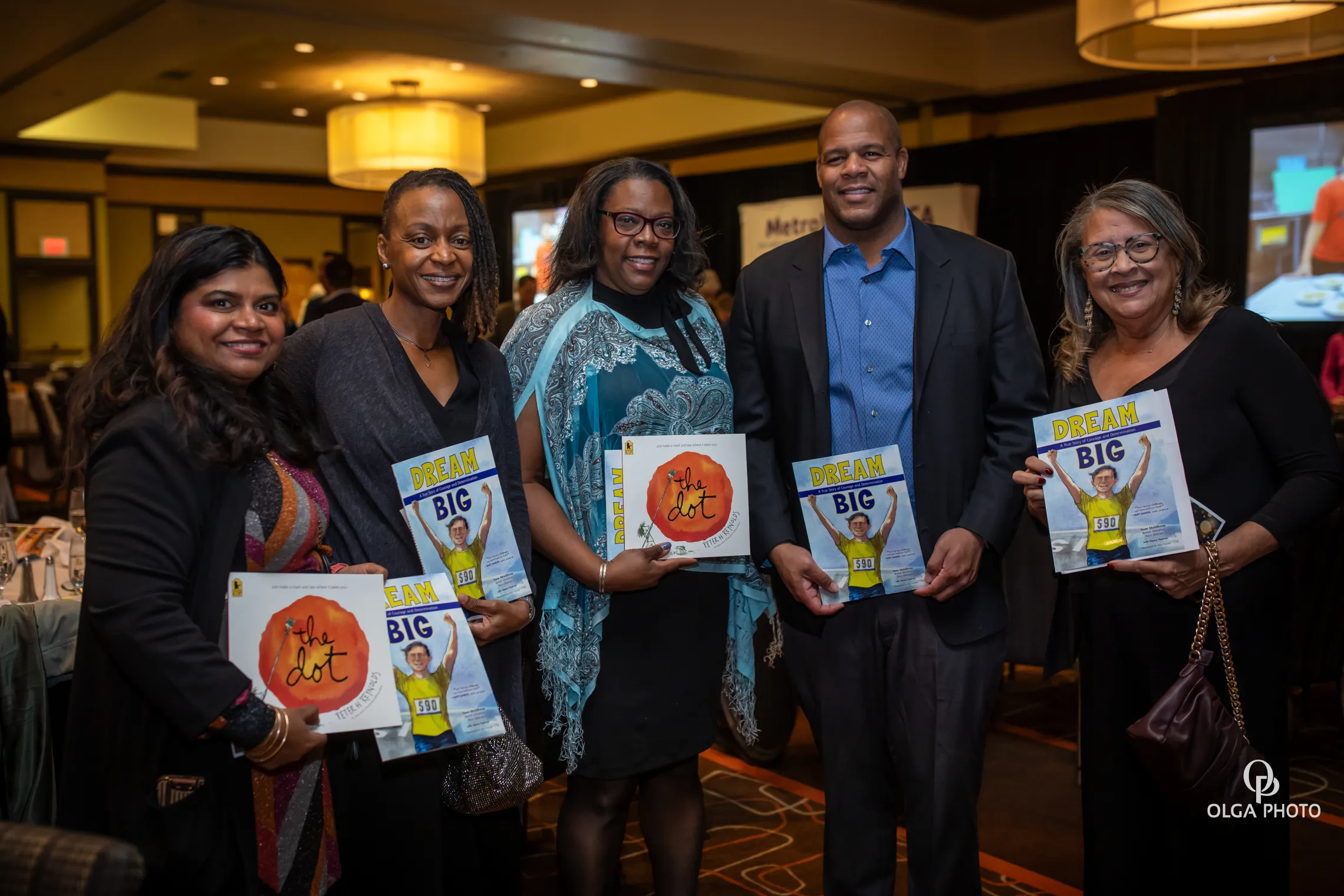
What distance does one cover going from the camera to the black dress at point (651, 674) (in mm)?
2256

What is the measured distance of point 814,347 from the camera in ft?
7.24

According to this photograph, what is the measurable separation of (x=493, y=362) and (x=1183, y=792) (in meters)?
1.47

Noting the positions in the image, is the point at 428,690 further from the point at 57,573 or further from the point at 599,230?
the point at 57,573

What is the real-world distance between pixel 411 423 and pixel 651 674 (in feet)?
2.40

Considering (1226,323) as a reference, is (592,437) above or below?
below

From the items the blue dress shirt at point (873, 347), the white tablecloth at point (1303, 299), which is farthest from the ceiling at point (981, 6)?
the blue dress shirt at point (873, 347)

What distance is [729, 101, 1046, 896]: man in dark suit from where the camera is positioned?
2141 millimetres

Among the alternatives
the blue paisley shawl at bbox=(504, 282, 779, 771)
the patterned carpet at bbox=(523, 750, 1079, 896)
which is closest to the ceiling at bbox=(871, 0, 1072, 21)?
the patterned carpet at bbox=(523, 750, 1079, 896)

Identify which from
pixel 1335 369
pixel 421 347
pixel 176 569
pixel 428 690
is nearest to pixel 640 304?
pixel 421 347

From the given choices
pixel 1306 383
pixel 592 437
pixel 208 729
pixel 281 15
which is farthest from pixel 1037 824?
pixel 281 15

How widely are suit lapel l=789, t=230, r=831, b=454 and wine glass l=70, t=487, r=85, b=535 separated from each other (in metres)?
2.13

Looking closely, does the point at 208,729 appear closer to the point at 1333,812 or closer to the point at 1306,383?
the point at 1306,383

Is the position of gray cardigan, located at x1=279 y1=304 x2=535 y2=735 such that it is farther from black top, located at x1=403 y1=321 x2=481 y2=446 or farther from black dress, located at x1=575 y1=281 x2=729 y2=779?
black dress, located at x1=575 y1=281 x2=729 y2=779

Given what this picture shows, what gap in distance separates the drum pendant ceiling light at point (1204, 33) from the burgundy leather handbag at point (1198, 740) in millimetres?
3685
